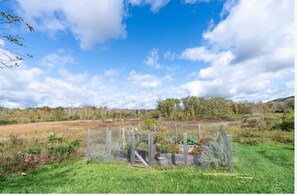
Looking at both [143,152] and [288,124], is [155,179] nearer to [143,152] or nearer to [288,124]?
[143,152]

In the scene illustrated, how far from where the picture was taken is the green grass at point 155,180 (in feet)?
23.4

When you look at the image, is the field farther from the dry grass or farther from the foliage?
the dry grass

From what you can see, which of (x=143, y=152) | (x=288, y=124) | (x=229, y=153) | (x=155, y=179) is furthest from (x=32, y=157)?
(x=288, y=124)

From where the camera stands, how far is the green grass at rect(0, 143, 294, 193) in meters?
7.14

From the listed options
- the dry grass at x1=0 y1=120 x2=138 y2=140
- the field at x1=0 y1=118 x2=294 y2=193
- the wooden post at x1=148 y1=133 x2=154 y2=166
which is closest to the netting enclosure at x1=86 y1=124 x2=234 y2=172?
the wooden post at x1=148 y1=133 x2=154 y2=166

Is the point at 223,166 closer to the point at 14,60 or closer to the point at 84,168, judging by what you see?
the point at 84,168

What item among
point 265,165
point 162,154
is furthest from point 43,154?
point 265,165

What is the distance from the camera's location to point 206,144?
10.8 meters

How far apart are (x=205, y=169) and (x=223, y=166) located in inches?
29.2

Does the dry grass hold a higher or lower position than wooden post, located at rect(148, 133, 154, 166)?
lower

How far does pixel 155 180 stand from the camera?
8.09 m

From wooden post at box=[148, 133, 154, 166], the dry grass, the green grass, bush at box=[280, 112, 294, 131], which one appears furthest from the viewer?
the dry grass

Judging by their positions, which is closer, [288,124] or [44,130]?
[288,124]

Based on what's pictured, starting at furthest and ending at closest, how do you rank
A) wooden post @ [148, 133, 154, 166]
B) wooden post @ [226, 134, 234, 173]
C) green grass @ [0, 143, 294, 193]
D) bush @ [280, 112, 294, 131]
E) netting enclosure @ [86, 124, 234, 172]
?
1. bush @ [280, 112, 294, 131]
2. wooden post @ [148, 133, 154, 166]
3. netting enclosure @ [86, 124, 234, 172]
4. wooden post @ [226, 134, 234, 173]
5. green grass @ [0, 143, 294, 193]
